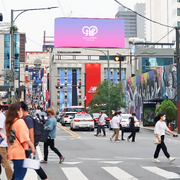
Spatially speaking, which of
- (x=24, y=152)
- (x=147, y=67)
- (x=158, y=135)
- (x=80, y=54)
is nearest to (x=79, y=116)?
Answer: (x=158, y=135)

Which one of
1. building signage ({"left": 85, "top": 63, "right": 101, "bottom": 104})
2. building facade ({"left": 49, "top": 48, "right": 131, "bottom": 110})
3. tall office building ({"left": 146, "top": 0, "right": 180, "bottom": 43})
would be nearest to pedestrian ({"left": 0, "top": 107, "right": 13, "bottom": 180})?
tall office building ({"left": 146, "top": 0, "right": 180, "bottom": 43})

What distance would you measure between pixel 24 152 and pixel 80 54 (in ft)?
371

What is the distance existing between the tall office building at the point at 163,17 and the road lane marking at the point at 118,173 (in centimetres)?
8710

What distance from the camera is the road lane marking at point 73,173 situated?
447 inches

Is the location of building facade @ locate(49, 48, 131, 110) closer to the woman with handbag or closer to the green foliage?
the green foliage

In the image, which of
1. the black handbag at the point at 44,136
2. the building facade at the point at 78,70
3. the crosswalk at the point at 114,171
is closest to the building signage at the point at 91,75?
the building facade at the point at 78,70

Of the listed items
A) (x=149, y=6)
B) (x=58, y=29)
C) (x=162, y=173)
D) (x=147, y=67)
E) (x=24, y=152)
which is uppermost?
(x=149, y=6)

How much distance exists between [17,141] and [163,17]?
4379 inches

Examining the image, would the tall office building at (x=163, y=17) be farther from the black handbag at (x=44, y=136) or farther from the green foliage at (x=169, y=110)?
the black handbag at (x=44, y=136)

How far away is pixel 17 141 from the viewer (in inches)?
298

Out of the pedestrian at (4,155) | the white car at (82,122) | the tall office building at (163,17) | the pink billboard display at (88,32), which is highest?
the tall office building at (163,17)

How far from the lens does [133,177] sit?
11.4 m

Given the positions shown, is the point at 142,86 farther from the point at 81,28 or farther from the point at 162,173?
the point at 81,28

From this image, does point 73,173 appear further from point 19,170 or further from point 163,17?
point 163,17
